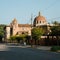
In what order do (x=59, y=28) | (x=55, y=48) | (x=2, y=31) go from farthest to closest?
(x=2, y=31) < (x=59, y=28) < (x=55, y=48)

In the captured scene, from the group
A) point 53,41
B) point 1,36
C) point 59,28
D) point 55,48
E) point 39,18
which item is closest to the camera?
point 55,48

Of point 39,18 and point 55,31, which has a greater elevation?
point 39,18

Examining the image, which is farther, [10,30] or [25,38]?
[10,30]

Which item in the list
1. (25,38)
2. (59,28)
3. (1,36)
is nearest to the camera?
(59,28)

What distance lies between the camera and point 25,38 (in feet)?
364

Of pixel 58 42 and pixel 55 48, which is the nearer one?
pixel 55 48

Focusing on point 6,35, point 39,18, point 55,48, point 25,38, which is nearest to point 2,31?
point 6,35

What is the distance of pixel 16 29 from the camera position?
171625 mm

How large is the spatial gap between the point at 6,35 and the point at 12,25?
921 cm

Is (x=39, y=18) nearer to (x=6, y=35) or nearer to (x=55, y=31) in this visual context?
(x=6, y=35)

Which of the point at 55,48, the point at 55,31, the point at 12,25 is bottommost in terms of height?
the point at 55,48

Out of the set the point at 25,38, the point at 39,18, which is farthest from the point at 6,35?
the point at 25,38

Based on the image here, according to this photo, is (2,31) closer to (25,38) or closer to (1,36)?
(1,36)

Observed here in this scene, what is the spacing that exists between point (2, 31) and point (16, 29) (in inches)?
646
